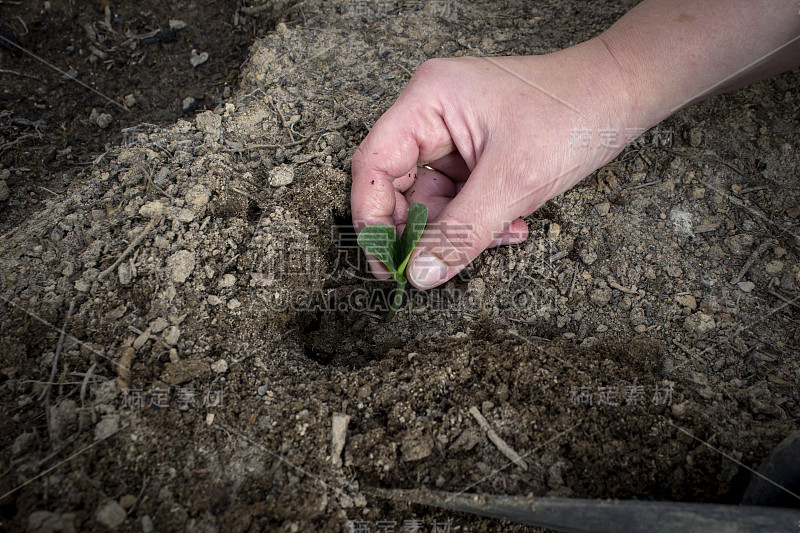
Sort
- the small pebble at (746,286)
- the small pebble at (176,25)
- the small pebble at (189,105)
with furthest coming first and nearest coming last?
the small pebble at (176,25) → the small pebble at (189,105) → the small pebble at (746,286)

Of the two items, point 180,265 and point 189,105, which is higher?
point 189,105

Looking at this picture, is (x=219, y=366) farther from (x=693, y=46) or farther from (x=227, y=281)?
(x=693, y=46)

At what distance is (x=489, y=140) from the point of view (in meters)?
1.59

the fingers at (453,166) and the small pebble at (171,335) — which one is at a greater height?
the fingers at (453,166)

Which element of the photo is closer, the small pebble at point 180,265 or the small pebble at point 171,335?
the small pebble at point 171,335

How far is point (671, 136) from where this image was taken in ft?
6.61

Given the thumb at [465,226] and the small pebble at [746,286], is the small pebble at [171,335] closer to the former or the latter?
the thumb at [465,226]

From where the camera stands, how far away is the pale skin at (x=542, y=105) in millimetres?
1537

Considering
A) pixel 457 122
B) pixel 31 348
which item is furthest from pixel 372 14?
pixel 31 348

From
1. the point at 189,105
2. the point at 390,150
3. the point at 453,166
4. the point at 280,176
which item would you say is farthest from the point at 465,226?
the point at 189,105

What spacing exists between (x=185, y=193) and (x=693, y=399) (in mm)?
1817

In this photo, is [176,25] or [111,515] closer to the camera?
[111,515]

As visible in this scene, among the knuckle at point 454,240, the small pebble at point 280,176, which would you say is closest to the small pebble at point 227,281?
the small pebble at point 280,176

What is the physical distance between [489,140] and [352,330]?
849mm
